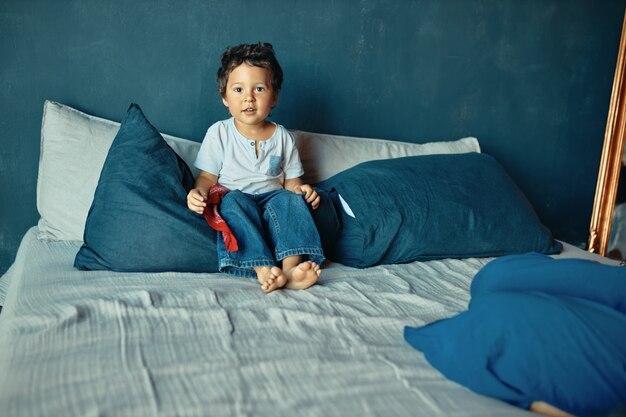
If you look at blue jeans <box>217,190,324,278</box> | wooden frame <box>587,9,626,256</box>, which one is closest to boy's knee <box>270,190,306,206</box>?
blue jeans <box>217,190,324,278</box>

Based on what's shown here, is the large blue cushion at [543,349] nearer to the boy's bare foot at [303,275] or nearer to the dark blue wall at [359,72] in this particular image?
the boy's bare foot at [303,275]

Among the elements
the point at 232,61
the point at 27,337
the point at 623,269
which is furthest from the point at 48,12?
the point at 623,269

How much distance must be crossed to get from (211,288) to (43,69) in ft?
3.55

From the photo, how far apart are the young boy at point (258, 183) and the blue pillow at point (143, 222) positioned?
0.06 meters

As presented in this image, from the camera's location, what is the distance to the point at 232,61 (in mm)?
1881

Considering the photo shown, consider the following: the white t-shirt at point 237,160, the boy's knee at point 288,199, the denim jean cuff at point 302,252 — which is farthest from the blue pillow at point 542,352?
the white t-shirt at point 237,160

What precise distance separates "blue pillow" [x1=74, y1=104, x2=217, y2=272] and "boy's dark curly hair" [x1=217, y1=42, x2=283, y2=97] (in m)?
0.34

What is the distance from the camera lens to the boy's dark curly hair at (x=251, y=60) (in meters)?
1.87

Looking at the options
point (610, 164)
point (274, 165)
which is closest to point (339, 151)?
point (274, 165)

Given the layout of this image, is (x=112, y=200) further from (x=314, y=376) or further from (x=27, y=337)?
(x=314, y=376)

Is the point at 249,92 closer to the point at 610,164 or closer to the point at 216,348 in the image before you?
the point at 216,348

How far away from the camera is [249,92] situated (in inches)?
73.1

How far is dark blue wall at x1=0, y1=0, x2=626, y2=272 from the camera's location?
2.09 meters

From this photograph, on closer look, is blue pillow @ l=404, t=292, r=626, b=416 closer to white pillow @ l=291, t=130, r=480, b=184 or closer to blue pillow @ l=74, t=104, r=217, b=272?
blue pillow @ l=74, t=104, r=217, b=272
